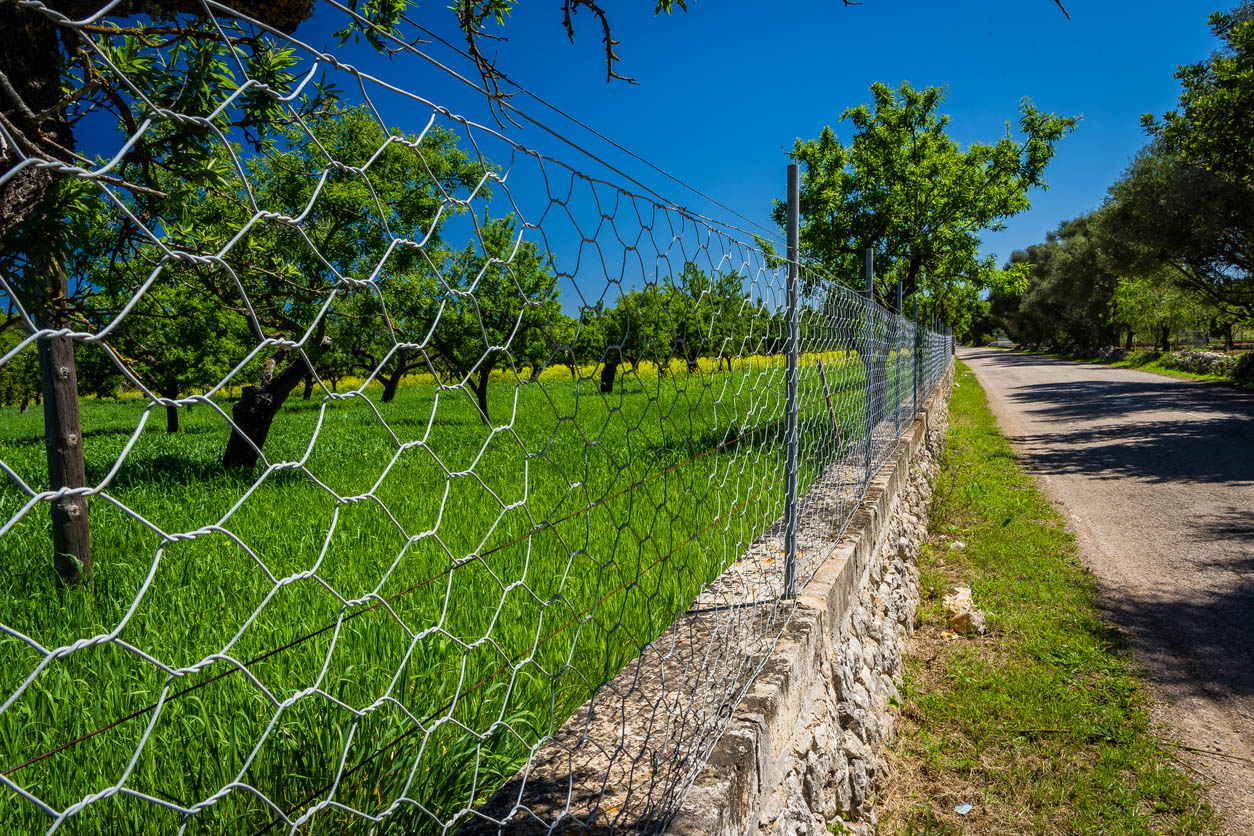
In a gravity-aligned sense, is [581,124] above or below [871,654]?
above

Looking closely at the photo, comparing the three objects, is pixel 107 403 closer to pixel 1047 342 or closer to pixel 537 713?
pixel 537 713

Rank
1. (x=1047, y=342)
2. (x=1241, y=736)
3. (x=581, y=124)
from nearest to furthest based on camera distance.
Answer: (x=581, y=124) → (x=1241, y=736) → (x=1047, y=342)

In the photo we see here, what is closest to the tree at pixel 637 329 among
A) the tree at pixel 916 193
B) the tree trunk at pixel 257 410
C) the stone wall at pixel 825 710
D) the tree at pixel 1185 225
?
the stone wall at pixel 825 710

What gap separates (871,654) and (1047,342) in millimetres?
68633

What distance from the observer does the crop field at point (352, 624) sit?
153cm

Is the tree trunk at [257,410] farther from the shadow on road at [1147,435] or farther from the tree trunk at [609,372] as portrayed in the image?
the shadow on road at [1147,435]

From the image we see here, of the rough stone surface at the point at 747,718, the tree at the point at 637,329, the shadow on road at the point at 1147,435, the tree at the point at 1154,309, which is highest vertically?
the tree at the point at 1154,309

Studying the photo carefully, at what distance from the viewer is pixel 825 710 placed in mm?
2982

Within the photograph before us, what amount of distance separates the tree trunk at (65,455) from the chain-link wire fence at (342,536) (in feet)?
0.08

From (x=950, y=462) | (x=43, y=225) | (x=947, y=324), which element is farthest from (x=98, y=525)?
(x=947, y=324)

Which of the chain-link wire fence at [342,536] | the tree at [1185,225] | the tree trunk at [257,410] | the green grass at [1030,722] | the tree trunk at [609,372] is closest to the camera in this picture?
the chain-link wire fence at [342,536]

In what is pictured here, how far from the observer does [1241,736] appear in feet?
11.3

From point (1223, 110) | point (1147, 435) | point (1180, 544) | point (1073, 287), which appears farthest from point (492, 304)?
point (1073, 287)

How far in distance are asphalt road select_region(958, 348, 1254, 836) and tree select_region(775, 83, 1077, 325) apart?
3773mm
